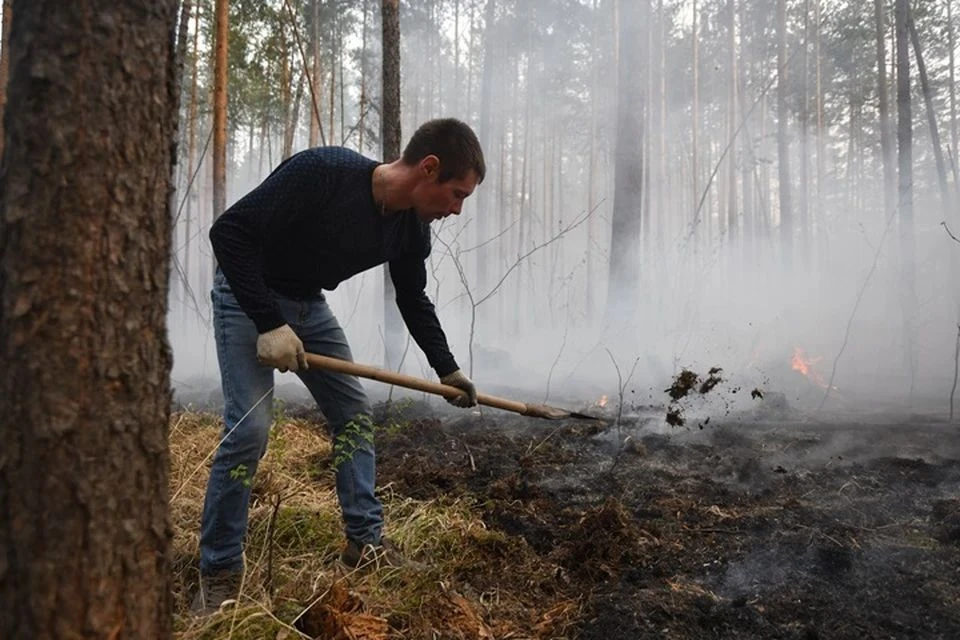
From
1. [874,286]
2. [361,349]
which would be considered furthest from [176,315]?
[874,286]

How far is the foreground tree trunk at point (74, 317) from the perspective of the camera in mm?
1163

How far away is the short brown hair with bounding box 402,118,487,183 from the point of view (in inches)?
102

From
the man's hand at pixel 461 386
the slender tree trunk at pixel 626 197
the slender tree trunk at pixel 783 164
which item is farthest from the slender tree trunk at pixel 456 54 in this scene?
the man's hand at pixel 461 386

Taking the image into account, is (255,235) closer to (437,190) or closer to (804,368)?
(437,190)

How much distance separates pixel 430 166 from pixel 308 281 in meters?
0.78

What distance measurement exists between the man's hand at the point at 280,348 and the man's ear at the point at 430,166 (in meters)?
0.90

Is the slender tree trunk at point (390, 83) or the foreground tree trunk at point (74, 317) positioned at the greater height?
the slender tree trunk at point (390, 83)

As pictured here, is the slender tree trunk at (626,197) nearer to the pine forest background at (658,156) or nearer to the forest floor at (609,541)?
the pine forest background at (658,156)

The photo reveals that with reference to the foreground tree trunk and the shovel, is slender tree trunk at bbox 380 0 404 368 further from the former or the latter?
the foreground tree trunk

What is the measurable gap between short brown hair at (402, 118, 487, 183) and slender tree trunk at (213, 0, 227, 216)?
7595 mm

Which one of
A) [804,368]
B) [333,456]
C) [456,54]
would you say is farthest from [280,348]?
[456,54]

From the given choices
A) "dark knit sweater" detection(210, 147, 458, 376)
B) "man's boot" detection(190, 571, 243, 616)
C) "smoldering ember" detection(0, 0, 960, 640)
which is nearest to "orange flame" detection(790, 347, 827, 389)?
"smoldering ember" detection(0, 0, 960, 640)

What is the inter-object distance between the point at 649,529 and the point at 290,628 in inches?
78.9

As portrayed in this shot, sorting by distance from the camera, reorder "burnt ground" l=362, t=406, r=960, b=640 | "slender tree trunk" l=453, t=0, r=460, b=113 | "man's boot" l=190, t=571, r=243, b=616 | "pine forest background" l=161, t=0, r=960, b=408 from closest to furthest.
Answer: "man's boot" l=190, t=571, r=243, b=616 < "burnt ground" l=362, t=406, r=960, b=640 < "pine forest background" l=161, t=0, r=960, b=408 < "slender tree trunk" l=453, t=0, r=460, b=113
